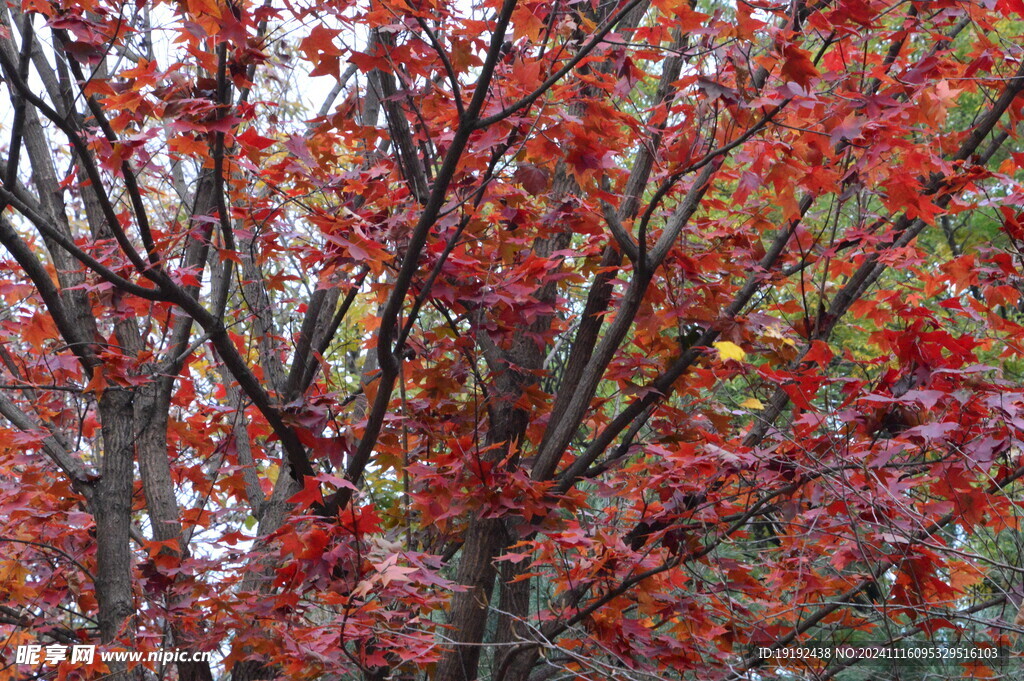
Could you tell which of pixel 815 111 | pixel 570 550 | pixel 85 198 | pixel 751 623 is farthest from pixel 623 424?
pixel 85 198

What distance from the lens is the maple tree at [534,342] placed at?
107 inches

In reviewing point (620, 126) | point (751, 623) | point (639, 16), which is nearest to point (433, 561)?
point (751, 623)

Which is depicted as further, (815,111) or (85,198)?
(85,198)

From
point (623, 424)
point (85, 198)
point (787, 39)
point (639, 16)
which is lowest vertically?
point (623, 424)

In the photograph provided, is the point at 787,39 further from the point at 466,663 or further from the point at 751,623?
the point at 466,663

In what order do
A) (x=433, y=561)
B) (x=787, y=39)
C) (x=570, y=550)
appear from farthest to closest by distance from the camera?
(x=570, y=550) → (x=433, y=561) → (x=787, y=39)

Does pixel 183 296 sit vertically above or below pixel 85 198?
below

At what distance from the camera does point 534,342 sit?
3840 mm

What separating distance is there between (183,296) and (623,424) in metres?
1.72

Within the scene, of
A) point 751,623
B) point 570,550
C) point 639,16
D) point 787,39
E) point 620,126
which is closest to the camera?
point 787,39

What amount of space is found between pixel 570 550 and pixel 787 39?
214cm

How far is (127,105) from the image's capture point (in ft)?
9.54

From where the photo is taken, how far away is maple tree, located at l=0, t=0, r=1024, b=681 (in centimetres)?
273

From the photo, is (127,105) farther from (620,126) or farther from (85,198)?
(620,126)
